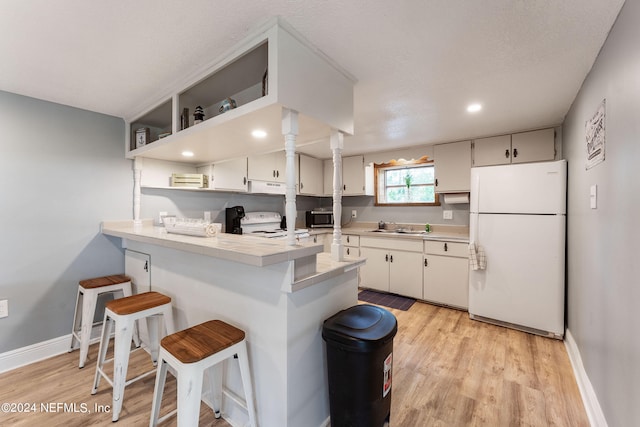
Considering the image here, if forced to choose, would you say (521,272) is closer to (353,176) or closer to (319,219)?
(353,176)

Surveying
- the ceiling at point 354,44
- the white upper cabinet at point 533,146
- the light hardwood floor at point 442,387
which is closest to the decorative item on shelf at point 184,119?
the ceiling at point 354,44

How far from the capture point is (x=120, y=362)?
1.54 m

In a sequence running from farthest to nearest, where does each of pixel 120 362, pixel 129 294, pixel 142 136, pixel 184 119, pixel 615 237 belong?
pixel 142 136, pixel 129 294, pixel 184 119, pixel 120 362, pixel 615 237

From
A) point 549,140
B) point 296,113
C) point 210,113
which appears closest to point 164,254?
point 210,113

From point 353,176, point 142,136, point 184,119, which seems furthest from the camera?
point 353,176

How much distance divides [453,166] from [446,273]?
1352 mm

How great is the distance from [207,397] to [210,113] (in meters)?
2.10

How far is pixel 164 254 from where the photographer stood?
2.02m

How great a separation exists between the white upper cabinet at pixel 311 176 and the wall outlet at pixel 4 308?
10.2 ft

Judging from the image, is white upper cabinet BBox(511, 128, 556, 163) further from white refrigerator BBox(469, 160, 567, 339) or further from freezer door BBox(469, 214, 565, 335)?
freezer door BBox(469, 214, 565, 335)

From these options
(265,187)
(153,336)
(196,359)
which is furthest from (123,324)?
(265,187)

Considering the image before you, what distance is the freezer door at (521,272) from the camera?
2.41 metres

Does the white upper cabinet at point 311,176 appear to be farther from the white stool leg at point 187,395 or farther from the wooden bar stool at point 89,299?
the white stool leg at point 187,395

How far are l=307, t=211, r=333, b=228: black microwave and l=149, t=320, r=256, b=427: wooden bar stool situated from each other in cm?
294
